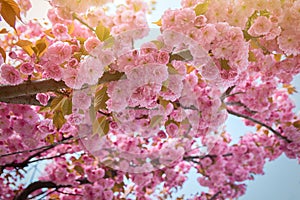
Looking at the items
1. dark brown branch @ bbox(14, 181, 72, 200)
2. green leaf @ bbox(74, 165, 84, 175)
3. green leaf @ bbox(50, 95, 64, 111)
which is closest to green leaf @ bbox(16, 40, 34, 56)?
green leaf @ bbox(50, 95, 64, 111)

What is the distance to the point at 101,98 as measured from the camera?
158 cm

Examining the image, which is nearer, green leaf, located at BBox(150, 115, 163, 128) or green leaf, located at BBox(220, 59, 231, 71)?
green leaf, located at BBox(220, 59, 231, 71)

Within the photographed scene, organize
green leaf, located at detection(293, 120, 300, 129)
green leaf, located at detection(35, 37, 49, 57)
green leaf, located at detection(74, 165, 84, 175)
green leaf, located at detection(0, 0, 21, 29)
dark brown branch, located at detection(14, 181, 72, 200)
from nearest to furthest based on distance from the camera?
green leaf, located at detection(0, 0, 21, 29)
green leaf, located at detection(35, 37, 49, 57)
dark brown branch, located at detection(14, 181, 72, 200)
green leaf, located at detection(74, 165, 84, 175)
green leaf, located at detection(293, 120, 300, 129)

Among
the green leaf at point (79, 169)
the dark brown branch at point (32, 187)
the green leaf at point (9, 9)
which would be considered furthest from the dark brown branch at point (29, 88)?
the green leaf at point (79, 169)

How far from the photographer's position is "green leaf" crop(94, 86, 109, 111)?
157cm

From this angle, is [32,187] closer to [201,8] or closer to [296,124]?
[201,8]

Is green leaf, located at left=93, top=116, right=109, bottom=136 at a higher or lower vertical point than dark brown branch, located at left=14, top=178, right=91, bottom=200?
lower

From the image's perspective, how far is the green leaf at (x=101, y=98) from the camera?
5.16 feet

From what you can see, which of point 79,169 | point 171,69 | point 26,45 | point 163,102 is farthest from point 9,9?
point 79,169

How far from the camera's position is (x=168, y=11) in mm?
1478

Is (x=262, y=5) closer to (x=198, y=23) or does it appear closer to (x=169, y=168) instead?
(x=198, y=23)

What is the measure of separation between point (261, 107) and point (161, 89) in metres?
1.75

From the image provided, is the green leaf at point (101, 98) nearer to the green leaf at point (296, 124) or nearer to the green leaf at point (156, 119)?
the green leaf at point (156, 119)

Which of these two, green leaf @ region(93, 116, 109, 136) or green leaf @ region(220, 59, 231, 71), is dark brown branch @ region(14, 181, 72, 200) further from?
green leaf @ region(220, 59, 231, 71)
